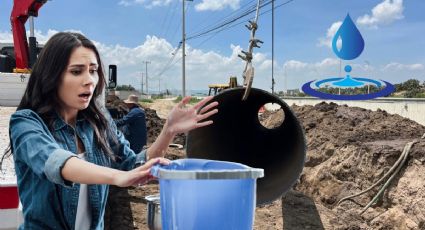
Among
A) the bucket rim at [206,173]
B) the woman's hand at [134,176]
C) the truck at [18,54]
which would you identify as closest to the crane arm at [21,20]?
the truck at [18,54]

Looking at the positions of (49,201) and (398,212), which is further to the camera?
(398,212)

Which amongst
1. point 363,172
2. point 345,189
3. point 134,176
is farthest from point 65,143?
point 363,172

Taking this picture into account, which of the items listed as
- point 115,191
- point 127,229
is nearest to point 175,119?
point 127,229

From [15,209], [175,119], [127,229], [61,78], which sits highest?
[61,78]

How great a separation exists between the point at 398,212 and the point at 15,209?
5.43m

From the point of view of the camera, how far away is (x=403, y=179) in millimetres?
6945

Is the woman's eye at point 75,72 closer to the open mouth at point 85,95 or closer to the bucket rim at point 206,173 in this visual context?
the open mouth at point 85,95

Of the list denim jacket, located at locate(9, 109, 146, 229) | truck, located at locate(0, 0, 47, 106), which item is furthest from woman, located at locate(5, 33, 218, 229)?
truck, located at locate(0, 0, 47, 106)

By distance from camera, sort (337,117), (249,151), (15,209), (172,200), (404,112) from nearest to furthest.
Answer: (172,200)
(15,209)
(249,151)
(337,117)
(404,112)

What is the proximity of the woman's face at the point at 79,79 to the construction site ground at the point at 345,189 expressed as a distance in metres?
3.12

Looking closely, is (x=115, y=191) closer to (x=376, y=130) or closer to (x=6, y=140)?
(x=6, y=140)

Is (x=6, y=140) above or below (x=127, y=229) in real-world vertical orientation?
above

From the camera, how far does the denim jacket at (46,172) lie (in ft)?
5.39

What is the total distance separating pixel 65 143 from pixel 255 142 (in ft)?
11.2
